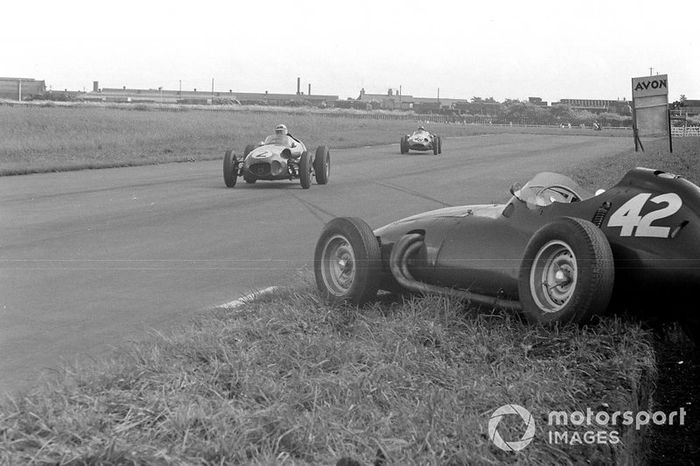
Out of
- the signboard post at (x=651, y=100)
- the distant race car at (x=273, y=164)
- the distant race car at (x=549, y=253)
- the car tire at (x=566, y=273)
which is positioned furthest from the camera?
the distant race car at (x=273, y=164)

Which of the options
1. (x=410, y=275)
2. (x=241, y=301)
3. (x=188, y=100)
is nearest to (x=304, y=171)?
(x=241, y=301)

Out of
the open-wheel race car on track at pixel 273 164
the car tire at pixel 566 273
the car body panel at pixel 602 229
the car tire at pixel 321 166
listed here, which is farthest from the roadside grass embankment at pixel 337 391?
the car tire at pixel 321 166

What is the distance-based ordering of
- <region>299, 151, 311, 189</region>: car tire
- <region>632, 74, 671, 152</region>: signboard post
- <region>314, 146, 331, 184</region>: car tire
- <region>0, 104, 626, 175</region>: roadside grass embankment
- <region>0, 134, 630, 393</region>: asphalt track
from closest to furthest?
<region>0, 134, 630, 393</region>: asphalt track → <region>632, 74, 671, 152</region>: signboard post → <region>299, 151, 311, 189</region>: car tire → <region>314, 146, 331, 184</region>: car tire → <region>0, 104, 626, 175</region>: roadside grass embankment

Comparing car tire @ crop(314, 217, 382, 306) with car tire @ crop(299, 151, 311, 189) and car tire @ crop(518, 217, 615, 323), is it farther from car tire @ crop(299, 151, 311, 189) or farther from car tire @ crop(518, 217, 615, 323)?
car tire @ crop(299, 151, 311, 189)

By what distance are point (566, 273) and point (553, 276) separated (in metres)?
0.08

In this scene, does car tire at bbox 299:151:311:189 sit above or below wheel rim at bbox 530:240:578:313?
above

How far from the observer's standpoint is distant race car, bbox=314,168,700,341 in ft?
15.9

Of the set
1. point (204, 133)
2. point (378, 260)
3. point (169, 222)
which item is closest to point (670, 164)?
point (169, 222)

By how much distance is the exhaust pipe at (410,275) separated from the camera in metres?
5.46

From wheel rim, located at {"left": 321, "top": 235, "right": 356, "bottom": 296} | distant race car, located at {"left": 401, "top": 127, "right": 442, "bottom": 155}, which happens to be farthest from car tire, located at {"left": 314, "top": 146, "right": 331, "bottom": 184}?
distant race car, located at {"left": 401, "top": 127, "right": 442, "bottom": 155}

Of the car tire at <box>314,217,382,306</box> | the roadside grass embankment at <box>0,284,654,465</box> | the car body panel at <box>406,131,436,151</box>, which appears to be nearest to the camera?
the roadside grass embankment at <box>0,284,654,465</box>

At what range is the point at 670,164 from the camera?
63.9 ft

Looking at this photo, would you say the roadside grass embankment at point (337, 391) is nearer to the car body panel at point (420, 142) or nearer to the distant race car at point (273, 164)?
the distant race car at point (273, 164)

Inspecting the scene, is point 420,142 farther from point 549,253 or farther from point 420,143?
point 549,253
